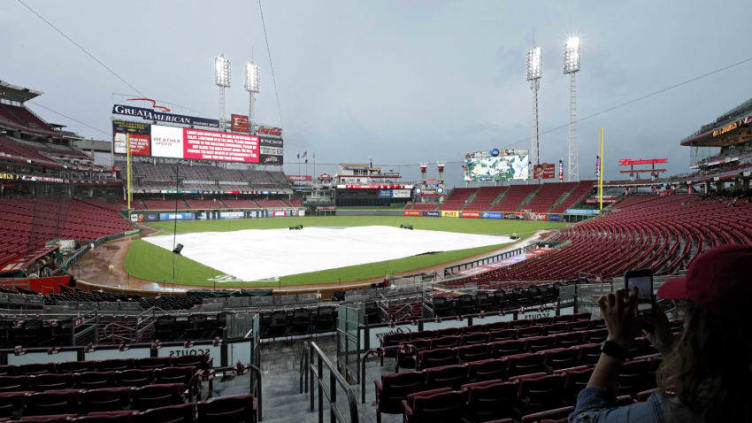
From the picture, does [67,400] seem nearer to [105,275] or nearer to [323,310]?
[323,310]

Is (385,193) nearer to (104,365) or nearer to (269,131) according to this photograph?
(269,131)

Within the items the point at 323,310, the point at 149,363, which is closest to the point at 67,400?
the point at 149,363

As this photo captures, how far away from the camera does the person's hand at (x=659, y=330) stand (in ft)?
6.23

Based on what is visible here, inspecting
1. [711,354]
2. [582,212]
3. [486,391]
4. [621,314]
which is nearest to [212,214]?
[582,212]

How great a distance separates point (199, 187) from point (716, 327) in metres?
90.5

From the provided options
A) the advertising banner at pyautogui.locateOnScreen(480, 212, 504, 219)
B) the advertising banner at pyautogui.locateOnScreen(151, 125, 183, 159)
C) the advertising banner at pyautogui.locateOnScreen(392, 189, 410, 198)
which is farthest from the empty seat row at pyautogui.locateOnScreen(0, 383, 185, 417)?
the advertising banner at pyautogui.locateOnScreen(392, 189, 410, 198)

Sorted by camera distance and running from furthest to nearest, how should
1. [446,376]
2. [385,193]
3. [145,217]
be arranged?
[385,193] < [145,217] < [446,376]

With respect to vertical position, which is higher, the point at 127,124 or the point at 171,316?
the point at 127,124

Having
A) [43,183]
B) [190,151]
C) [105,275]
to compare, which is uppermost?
[190,151]

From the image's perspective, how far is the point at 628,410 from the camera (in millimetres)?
1531

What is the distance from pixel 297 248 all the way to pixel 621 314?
35.5 m

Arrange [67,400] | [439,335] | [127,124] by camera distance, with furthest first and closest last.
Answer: [127,124], [439,335], [67,400]

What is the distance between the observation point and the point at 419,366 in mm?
6152

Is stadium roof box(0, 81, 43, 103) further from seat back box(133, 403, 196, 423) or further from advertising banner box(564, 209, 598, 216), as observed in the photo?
advertising banner box(564, 209, 598, 216)
